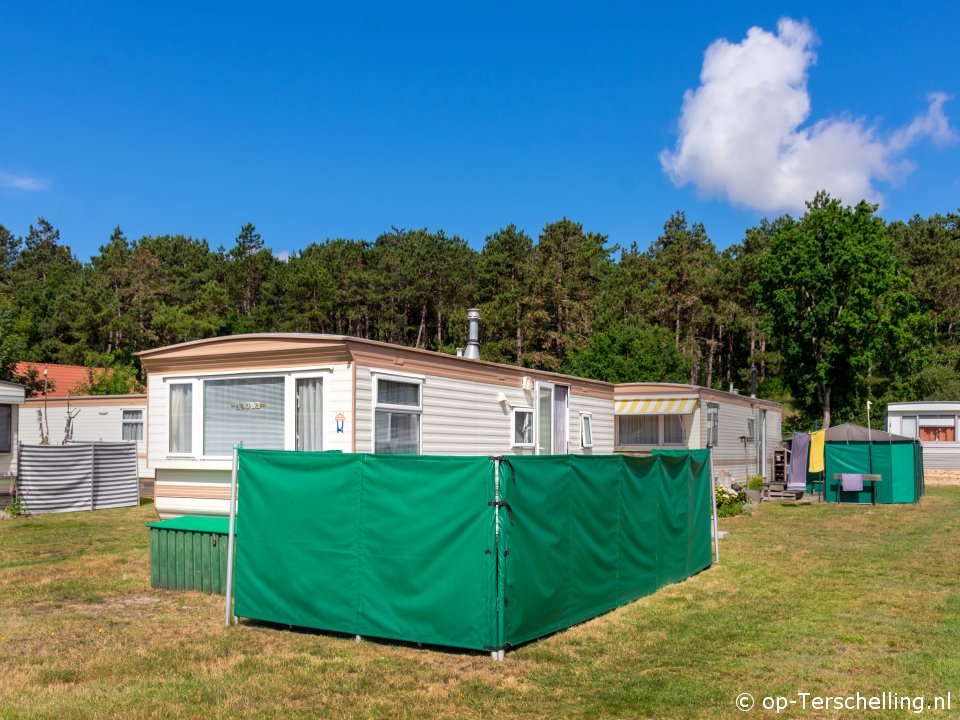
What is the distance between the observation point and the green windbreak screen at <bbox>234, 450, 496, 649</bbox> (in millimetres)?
6570

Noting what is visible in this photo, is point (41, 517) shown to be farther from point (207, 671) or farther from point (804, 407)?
point (804, 407)

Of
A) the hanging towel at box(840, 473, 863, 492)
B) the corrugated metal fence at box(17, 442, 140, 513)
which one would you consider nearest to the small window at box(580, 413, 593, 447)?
the hanging towel at box(840, 473, 863, 492)

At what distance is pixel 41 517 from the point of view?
55.2ft

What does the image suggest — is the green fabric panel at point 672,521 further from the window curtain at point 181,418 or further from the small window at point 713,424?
the small window at point 713,424

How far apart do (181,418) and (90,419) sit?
1372cm

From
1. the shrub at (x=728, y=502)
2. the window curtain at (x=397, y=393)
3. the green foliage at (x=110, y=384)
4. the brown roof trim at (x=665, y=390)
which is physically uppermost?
the green foliage at (x=110, y=384)

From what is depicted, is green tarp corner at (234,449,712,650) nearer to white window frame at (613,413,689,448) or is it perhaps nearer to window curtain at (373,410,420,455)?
window curtain at (373,410,420,455)

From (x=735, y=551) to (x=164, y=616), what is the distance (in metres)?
8.27

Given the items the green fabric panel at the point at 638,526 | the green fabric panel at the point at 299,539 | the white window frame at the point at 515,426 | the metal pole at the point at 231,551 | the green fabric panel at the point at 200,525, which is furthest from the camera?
the white window frame at the point at 515,426

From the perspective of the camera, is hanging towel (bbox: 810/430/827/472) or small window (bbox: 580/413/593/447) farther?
hanging towel (bbox: 810/430/827/472)

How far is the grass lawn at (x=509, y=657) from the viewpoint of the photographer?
5531mm

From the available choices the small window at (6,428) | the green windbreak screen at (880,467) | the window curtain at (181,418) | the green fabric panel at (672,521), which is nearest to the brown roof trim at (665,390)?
the green windbreak screen at (880,467)

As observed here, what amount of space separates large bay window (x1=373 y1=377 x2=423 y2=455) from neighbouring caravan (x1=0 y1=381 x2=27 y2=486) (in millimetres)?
11923

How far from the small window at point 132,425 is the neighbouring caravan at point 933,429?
23611 millimetres
